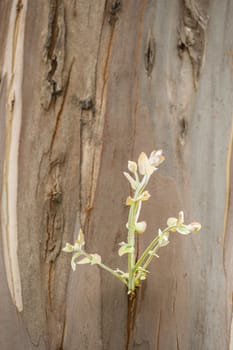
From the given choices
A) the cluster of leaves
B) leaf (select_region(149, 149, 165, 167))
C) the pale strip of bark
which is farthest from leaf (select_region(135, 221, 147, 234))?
the pale strip of bark

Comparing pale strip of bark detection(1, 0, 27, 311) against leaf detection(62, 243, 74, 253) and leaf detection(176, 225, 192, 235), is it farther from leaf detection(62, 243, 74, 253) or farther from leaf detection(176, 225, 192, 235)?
leaf detection(176, 225, 192, 235)

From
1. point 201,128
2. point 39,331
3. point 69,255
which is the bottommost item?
point 39,331

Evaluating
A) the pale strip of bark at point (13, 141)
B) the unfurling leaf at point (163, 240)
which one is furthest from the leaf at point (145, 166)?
the pale strip of bark at point (13, 141)

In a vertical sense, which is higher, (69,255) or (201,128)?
(201,128)

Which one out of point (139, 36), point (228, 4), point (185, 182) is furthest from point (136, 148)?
point (228, 4)


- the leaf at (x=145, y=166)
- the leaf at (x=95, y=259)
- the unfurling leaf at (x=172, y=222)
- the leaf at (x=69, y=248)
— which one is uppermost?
the leaf at (x=145, y=166)

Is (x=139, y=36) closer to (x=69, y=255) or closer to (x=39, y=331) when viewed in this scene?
(x=69, y=255)

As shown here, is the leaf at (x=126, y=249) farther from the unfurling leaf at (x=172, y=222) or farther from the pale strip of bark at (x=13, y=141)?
the pale strip of bark at (x=13, y=141)
